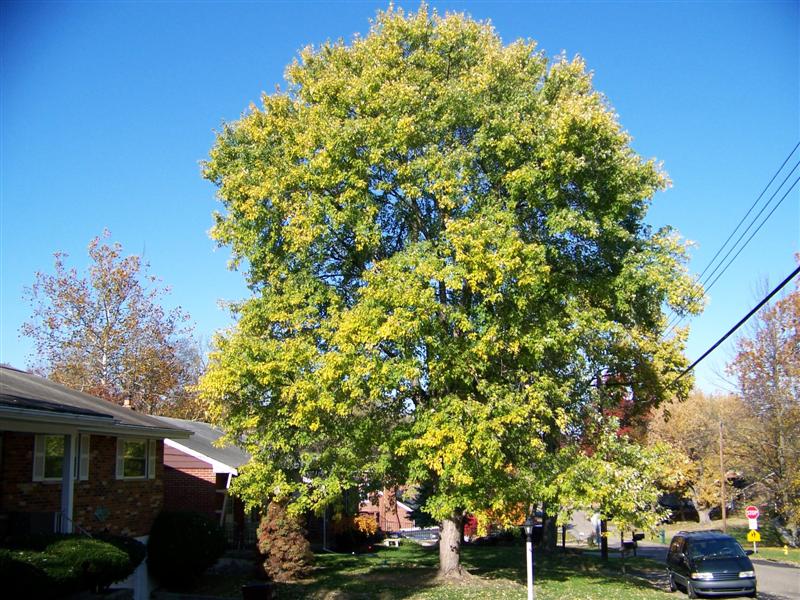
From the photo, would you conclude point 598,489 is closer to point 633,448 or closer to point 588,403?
point 633,448


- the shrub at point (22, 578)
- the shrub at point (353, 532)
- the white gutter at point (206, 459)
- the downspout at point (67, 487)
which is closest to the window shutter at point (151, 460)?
the downspout at point (67, 487)

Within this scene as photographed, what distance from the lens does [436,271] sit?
15719 mm

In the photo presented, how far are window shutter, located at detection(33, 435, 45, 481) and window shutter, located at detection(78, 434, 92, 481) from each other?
1.09 m

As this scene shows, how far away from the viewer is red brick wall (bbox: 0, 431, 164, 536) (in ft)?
46.9

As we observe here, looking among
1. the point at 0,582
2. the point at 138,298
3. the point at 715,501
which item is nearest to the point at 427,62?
the point at 0,582

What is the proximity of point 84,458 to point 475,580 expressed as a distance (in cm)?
1060

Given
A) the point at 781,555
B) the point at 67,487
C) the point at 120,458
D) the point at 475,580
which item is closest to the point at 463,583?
the point at 475,580

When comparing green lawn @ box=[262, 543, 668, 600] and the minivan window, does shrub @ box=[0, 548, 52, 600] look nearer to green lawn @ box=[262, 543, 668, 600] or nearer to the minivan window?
green lawn @ box=[262, 543, 668, 600]

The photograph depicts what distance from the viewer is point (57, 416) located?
41.6ft

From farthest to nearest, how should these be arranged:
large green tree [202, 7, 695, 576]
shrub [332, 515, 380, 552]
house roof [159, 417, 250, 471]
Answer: shrub [332, 515, 380, 552], house roof [159, 417, 250, 471], large green tree [202, 7, 695, 576]

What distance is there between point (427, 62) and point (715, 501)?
4699 cm

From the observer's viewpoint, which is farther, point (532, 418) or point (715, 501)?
point (715, 501)

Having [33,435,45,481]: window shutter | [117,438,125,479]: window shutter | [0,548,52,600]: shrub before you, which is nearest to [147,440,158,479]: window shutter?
[117,438,125,479]: window shutter

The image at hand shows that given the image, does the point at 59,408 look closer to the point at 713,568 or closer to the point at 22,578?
the point at 22,578
